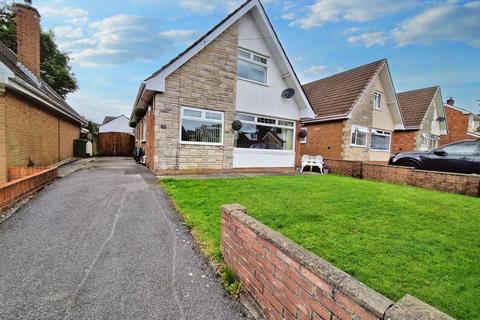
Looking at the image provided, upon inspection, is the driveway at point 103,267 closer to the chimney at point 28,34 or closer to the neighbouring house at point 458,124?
the chimney at point 28,34

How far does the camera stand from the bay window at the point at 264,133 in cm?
1069

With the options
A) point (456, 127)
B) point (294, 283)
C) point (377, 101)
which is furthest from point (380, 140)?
point (456, 127)

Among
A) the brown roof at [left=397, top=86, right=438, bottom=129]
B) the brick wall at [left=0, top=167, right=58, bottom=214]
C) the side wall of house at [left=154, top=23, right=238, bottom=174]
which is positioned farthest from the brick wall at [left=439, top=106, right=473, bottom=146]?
the brick wall at [left=0, top=167, right=58, bottom=214]

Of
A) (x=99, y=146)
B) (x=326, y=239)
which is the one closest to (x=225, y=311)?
(x=326, y=239)

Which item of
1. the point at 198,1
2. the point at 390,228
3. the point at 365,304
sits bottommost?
the point at 390,228

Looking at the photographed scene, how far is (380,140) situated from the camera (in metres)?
17.4

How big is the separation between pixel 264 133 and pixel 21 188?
9.18m

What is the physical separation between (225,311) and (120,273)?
1.41 metres

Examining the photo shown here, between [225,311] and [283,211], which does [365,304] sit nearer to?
[225,311]

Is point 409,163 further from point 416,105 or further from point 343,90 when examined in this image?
point 416,105

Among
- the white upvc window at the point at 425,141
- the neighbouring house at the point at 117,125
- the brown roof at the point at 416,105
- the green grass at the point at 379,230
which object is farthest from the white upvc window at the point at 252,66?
the neighbouring house at the point at 117,125

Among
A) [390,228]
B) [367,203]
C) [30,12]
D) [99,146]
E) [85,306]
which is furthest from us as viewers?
[99,146]

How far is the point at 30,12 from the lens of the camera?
11.2 m

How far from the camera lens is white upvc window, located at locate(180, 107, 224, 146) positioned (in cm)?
904
